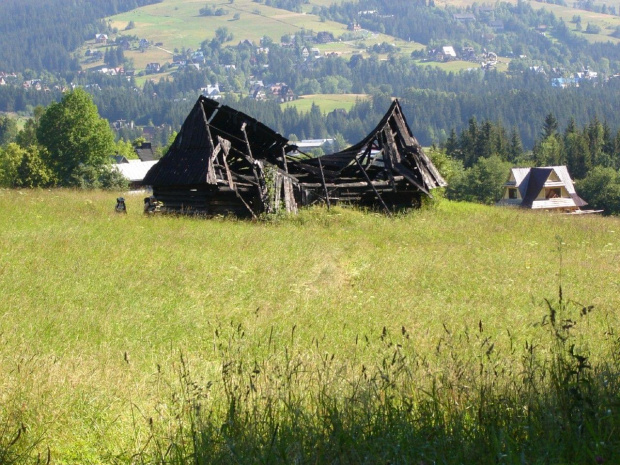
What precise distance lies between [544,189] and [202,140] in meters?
47.5

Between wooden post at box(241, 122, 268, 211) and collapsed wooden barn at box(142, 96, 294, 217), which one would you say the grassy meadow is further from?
collapsed wooden barn at box(142, 96, 294, 217)

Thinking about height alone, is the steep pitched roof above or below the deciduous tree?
below

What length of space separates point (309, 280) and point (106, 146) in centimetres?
5154

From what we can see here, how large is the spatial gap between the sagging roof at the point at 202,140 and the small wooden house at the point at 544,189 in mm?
43312

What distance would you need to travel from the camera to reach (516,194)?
7275cm

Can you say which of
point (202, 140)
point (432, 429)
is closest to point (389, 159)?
point (202, 140)

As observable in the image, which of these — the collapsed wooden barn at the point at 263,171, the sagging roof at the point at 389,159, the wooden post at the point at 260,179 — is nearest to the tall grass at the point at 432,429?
the collapsed wooden barn at the point at 263,171

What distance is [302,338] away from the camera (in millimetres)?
11172

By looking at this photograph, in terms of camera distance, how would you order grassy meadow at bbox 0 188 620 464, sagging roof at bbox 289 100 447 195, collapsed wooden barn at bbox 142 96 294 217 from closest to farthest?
grassy meadow at bbox 0 188 620 464 < collapsed wooden barn at bbox 142 96 294 217 < sagging roof at bbox 289 100 447 195

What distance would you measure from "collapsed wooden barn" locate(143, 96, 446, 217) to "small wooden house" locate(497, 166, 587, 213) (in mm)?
37711

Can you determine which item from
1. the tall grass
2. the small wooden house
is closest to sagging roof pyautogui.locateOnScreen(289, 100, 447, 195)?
the tall grass

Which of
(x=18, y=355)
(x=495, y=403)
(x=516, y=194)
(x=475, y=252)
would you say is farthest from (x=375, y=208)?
(x=516, y=194)

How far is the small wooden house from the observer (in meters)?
69.8

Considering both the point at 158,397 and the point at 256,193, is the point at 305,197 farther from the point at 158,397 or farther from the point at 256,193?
the point at 158,397
